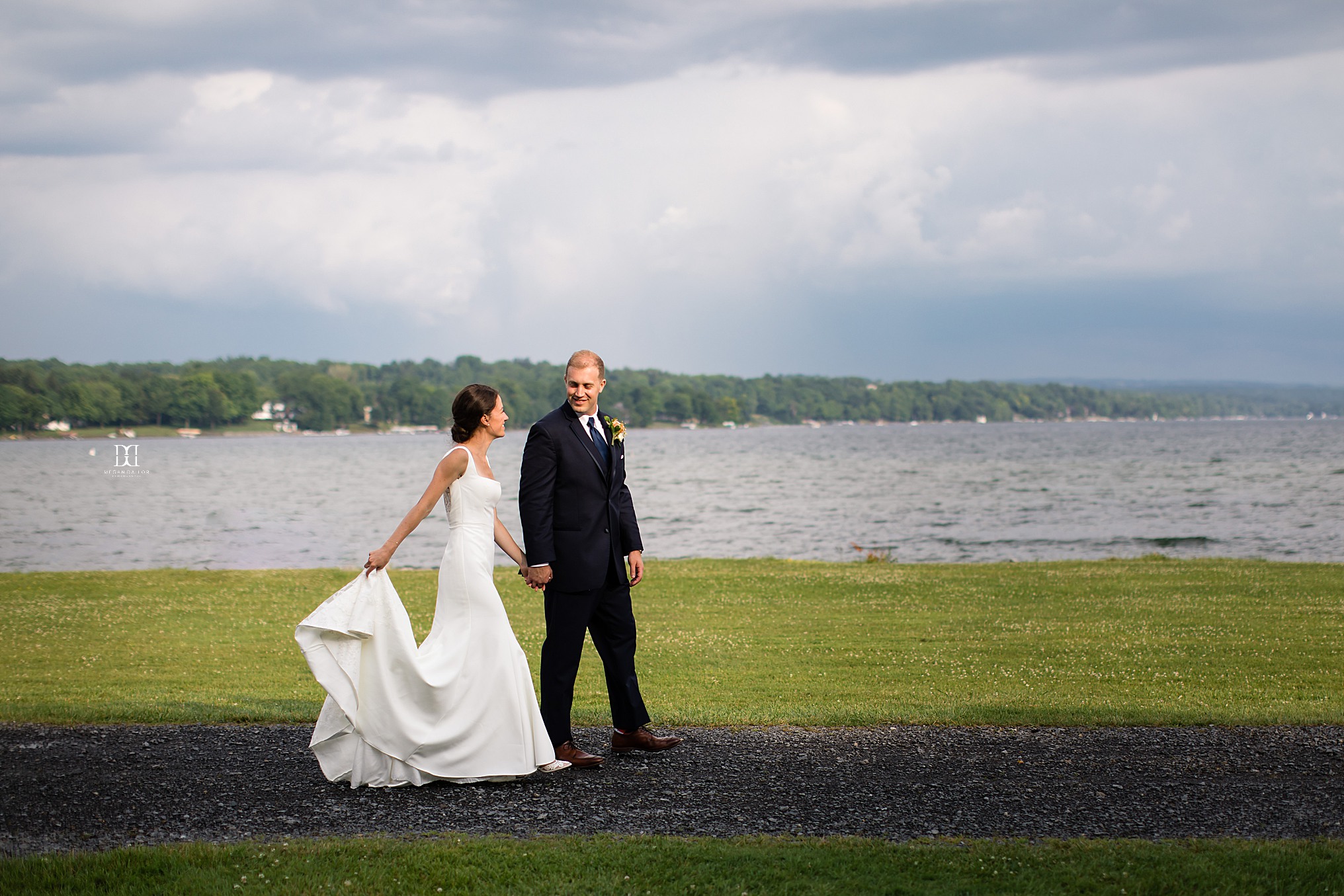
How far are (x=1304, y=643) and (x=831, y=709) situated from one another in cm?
704

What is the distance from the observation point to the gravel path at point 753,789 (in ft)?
20.9

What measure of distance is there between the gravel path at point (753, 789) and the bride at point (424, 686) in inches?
7.0

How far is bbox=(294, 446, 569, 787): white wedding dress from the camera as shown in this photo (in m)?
7.08

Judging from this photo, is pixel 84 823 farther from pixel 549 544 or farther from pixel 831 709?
pixel 831 709

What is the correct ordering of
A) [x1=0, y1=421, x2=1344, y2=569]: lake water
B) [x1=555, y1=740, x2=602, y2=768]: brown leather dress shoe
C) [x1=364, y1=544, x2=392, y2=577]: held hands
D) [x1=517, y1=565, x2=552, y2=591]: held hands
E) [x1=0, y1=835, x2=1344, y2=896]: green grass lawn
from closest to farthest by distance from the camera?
1. [x1=0, y1=835, x2=1344, y2=896]: green grass lawn
2. [x1=364, y1=544, x2=392, y2=577]: held hands
3. [x1=517, y1=565, x2=552, y2=591]: held hands
4. [x1=555, y1=740, x2=602, y2=768]: brown leather dress shoe
5. [x1=0, y1=421, x2=1344, y2=569]: lake water

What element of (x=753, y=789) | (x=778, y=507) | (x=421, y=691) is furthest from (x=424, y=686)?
(x=778, y=507)

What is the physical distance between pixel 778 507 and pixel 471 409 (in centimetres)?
4606

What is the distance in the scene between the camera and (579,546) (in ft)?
24.9

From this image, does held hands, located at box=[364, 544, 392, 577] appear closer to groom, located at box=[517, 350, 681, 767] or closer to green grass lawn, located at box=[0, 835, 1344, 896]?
groom, located at box=[517, 350, 681, 767]

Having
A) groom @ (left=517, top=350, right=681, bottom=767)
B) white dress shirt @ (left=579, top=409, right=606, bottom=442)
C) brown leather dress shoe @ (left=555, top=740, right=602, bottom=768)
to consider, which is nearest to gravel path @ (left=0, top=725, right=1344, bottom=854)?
brown leather dress shoe @ (left=555, top=740, right=602, bottom=768)

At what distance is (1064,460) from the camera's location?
339 ft

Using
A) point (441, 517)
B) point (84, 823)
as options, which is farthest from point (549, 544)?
point (441, 517)

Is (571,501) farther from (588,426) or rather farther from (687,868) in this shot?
(687,868)

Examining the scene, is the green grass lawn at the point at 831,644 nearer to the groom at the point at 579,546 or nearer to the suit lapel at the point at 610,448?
the groom at the point at 579,546
